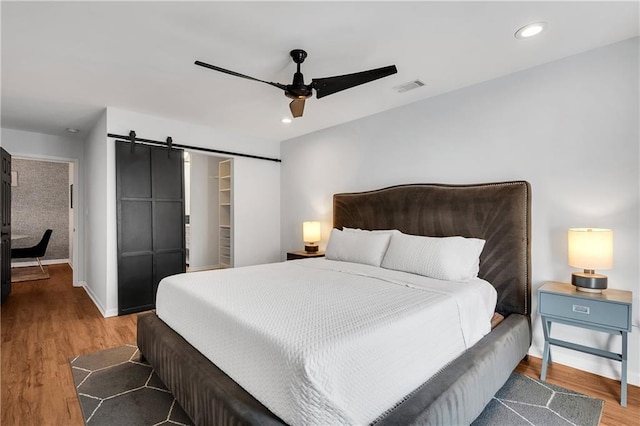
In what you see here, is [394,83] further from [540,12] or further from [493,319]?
[493,319]

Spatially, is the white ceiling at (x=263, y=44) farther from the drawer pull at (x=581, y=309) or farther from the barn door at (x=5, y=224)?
the drawer pull at (x=581, y=309)

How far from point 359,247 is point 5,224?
4.59 meters

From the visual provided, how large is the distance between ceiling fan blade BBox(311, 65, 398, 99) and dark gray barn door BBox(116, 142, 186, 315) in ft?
8.58

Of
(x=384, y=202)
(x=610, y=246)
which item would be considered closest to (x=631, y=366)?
(x=610, y=246)

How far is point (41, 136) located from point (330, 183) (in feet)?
14.3

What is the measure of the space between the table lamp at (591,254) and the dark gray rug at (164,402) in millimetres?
737

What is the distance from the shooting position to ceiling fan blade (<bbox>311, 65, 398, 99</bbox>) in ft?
6.99

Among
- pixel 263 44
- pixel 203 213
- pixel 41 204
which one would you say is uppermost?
pixel 263 44

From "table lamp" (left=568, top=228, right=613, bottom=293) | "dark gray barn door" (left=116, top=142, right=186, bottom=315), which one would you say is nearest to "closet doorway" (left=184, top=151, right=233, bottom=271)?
"dark gray barn door" (left=116, top=142, right=186, bottom=315)

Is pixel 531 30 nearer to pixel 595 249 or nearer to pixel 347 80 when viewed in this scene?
pixel 347 80

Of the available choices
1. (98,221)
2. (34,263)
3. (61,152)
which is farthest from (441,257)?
(34,263)

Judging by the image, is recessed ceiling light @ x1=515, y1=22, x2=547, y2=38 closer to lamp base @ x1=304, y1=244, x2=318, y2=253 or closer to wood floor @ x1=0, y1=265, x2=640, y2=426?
wood floor @ x1=0, y1=265, x2=640, y2=426

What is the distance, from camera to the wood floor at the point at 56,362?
1947 mm

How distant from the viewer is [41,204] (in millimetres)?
7172
